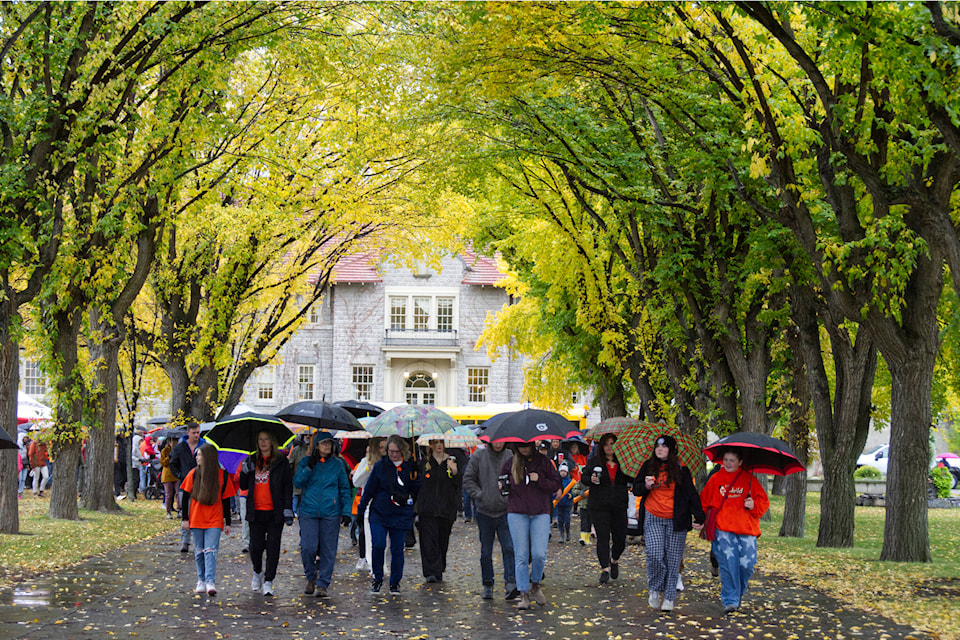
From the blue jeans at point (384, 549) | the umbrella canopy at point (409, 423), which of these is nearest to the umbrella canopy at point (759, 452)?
the blue jeans at point (384, 549)

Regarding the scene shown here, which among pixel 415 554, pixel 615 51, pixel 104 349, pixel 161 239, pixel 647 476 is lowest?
pixel 415 554

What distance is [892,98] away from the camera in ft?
37.9

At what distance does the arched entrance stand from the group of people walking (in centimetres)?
4147

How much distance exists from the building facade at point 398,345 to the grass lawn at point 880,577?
34708mm

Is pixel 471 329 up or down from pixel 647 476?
up

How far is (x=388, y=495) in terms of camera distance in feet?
38.0

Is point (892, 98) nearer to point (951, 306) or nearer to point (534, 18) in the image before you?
point (534, 18)

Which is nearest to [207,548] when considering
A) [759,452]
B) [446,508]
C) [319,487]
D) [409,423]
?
[319,487]

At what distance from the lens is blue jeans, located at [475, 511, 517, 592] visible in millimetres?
11125

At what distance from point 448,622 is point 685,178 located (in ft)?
31.8

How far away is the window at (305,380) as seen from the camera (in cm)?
5431

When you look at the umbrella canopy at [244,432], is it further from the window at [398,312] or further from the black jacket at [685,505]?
the window at [398,312]

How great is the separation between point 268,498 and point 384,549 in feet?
4.47

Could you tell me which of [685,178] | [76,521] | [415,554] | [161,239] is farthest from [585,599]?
[161,239]
